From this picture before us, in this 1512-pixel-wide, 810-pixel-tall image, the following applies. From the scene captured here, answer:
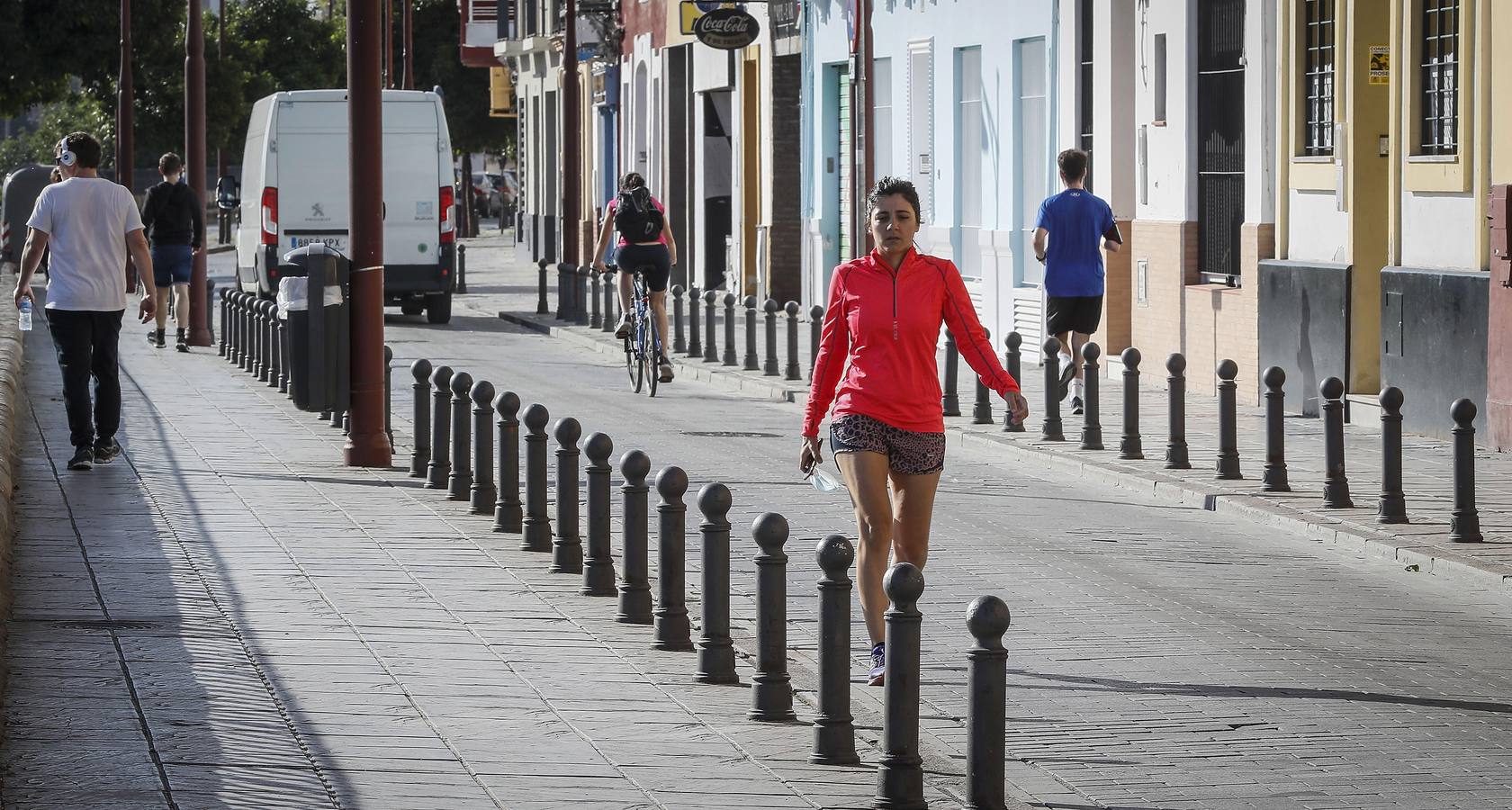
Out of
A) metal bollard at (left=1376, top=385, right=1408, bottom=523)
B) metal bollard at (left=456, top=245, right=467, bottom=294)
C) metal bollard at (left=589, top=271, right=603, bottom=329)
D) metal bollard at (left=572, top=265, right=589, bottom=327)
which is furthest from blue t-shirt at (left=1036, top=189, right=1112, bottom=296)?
metal bollard at (left=456, top=245, right=467, bottom=294)

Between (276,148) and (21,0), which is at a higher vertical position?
(21,0)

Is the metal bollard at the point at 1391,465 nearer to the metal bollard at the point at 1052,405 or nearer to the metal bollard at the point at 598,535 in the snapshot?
the metal bollard at the point at 598,535

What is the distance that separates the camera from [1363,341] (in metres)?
17.9

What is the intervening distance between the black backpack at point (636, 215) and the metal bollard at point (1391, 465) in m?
9.91

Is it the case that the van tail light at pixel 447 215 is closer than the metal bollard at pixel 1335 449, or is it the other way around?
the metal bollard at pixel 1335 449

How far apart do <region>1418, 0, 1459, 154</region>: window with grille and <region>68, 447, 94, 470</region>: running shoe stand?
8.59m

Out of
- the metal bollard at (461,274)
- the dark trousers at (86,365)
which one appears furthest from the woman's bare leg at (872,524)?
the metal bollard at (461,274)

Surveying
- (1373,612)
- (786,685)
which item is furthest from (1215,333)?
(786,685)

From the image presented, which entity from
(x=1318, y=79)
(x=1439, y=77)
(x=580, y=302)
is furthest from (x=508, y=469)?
(x=580, y=302)

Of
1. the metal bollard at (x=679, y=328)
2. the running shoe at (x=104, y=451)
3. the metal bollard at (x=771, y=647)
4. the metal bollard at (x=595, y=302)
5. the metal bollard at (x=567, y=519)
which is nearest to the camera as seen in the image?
the metal bollard at (x=771, y=647)

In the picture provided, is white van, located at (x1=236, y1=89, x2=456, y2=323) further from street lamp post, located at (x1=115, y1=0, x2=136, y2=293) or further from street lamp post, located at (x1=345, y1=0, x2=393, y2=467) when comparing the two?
street lamp post, located at (x1=345, y1=0, x2=393, y2=467)

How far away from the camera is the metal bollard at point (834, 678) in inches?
269

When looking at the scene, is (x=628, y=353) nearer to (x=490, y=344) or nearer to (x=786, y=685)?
(x=490, y=344)

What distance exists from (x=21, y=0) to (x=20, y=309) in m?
30.7
